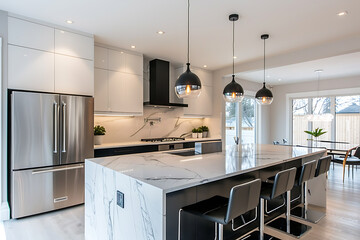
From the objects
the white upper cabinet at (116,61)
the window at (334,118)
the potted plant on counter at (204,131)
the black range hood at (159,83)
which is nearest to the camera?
the white upper cabinet at (116,61)

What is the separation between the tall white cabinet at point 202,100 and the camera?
5499mm

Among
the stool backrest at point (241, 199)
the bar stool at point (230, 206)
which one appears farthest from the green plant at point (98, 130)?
the stool backrest at point (241, 199)

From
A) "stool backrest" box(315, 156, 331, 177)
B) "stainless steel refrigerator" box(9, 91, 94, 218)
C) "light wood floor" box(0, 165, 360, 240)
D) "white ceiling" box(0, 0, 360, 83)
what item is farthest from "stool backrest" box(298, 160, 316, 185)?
"stainless steel refrigerator" box(9, 91, 94, 218)

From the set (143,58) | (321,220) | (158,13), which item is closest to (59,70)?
(158,13)

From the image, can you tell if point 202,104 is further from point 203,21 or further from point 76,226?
point 76,226

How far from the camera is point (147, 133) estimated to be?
5.08 meters

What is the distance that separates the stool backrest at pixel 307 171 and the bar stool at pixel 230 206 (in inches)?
44.6

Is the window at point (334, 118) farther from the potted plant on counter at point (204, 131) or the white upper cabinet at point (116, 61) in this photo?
the white upper cabinet at point (116, 61)

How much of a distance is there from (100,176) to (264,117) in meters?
7.12

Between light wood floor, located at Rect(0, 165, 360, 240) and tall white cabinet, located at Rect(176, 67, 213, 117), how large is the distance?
127 inches

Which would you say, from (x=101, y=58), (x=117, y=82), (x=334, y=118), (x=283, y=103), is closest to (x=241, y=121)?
(x=283, y=103)

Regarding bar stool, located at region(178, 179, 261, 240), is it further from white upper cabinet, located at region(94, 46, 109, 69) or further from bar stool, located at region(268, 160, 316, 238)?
white upper cabinet, located at region(94, 46, 109, 69)

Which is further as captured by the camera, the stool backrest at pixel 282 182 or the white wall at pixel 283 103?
the white wall at pixel 283 103

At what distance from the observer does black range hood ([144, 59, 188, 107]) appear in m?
4.81
